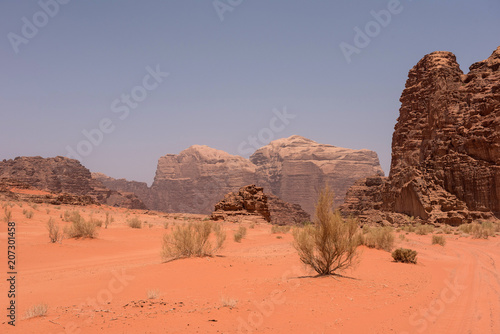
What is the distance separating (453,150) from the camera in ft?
119

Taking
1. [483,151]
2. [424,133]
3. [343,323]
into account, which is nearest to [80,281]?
[343,323]

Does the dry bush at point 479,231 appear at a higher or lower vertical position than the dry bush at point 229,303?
higher

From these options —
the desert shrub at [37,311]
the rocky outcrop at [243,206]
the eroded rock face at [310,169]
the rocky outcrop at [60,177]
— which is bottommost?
the desert shrub at [37,311]

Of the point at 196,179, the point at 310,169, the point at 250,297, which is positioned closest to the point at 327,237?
the point at 250,297

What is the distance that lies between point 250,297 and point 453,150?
119 feet

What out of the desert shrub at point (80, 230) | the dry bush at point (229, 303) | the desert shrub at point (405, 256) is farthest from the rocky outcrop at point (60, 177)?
the dry bush at point (229, 303)

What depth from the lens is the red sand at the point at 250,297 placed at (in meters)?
5.09

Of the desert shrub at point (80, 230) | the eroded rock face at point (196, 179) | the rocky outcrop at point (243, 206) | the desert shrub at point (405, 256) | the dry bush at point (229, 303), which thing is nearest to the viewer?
the dry bush at point (229, 303)

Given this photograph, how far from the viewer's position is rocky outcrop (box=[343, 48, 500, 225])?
3234 cm

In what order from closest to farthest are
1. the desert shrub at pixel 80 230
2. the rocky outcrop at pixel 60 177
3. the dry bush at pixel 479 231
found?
1. the desert shrub at pixel 80 230
2. the dry bush at pixel 479 231
3. the rocky outcrop at pixel 60 177

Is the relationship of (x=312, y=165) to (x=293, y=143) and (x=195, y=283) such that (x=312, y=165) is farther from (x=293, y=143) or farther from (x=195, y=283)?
(x=195, y=283)

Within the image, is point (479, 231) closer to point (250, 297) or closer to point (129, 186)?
point (250, 297)

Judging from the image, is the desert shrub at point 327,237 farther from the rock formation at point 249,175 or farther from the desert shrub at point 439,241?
the rock formation at point 249,175

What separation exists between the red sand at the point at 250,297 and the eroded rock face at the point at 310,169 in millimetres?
116093
